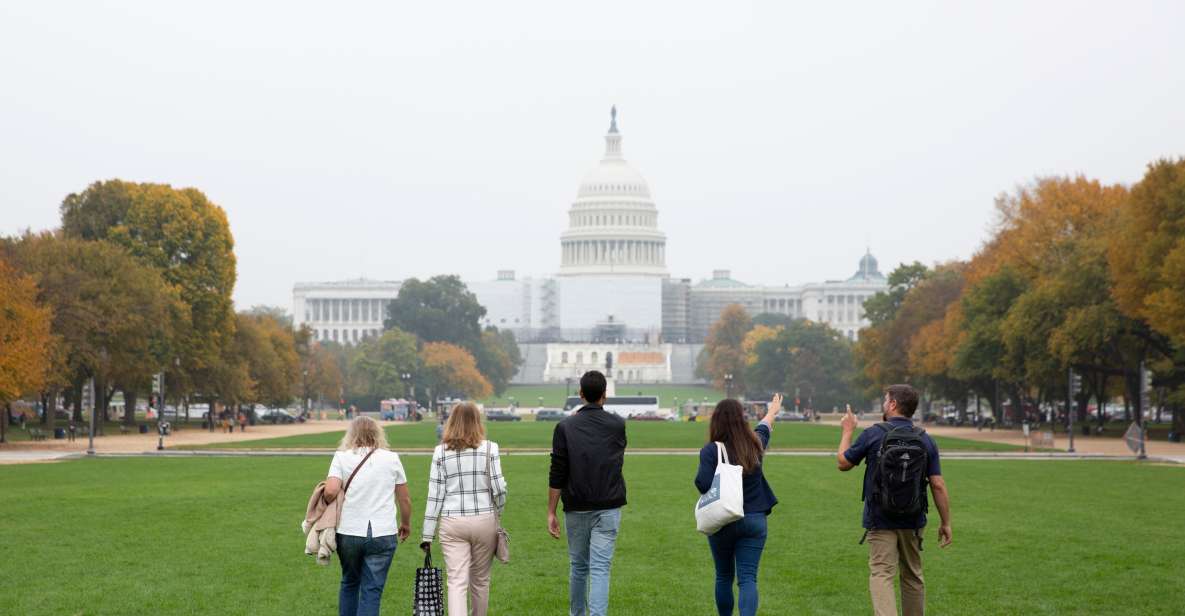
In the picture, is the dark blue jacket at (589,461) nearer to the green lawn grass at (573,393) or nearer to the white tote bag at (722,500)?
the white tote bag at (722,500)

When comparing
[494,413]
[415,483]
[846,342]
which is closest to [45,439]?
[415,483]

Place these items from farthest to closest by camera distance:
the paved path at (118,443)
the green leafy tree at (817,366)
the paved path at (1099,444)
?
the green leafy tree at (817,366)
the paved path at (118,443)
the paved path at (1099,444)

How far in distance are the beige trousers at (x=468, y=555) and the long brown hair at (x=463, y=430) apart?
0.53m

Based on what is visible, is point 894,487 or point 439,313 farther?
point 439,313

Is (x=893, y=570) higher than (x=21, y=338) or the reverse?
the reverse

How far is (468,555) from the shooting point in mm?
13078

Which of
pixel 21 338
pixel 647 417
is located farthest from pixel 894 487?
pixel 647 417

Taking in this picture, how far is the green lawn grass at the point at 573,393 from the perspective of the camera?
14891cm

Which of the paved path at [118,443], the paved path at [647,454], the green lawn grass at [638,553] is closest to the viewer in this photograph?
the green lawn grass at [638,553]

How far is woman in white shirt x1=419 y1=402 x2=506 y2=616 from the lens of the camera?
12984 mm

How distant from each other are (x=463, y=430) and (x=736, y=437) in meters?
2.04

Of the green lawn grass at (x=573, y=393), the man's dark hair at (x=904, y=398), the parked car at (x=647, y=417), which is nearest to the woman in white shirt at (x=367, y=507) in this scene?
the man's dark hair at (x=904, y=398)

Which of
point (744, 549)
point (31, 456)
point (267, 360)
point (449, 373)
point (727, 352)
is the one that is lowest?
point (31, 456)

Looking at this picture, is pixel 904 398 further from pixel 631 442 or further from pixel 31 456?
pixel 631 442
